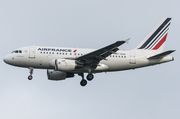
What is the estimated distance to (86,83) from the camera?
148ft

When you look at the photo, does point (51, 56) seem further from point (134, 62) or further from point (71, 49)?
point (134, 62)

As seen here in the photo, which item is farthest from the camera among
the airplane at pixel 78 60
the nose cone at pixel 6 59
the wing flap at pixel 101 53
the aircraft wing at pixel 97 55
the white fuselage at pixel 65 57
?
the nose cone at pixel 6 59

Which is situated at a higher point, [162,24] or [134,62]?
[162,24]

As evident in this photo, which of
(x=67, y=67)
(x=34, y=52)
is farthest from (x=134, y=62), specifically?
(x=34, y=52)

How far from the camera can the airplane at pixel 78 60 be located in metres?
41.4

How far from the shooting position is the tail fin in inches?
1858

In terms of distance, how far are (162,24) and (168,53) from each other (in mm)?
7415

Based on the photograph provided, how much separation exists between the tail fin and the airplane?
1.25 m

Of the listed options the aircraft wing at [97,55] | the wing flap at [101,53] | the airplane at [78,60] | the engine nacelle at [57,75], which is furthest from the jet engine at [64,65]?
the engine nacelle at [57,75]

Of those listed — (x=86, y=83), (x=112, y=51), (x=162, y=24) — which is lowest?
(x=86, y=83)

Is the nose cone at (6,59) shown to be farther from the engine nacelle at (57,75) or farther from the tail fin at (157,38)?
the tail fin at (157,38)

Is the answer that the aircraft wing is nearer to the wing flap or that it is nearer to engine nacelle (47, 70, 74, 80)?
the wing flap

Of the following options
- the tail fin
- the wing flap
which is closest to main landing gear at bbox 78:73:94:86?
the wing flap

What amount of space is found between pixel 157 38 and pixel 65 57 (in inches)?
534
